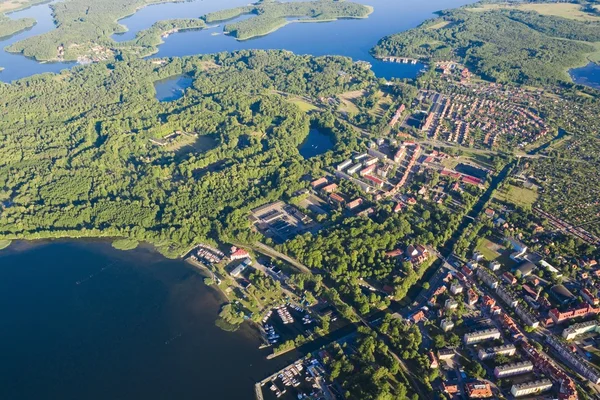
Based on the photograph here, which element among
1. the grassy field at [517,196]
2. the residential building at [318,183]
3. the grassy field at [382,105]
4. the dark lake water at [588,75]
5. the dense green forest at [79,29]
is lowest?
the dark lake water at [588,75]

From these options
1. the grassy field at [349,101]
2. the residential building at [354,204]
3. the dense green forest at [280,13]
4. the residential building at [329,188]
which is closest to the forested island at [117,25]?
the dense green forest at [280,13]

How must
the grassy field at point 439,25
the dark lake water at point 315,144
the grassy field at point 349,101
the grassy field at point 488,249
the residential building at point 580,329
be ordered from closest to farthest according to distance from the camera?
1. the residential building at point 580,329
2. the grassy field at point 488,249
3. the dark lake water at point 315,144
4. the grassy field at point 349,101
5. the grassy field at point 439,25

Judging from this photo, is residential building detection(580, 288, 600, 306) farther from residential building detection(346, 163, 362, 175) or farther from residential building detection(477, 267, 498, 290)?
residential building detection(346, 163, 362, 175)

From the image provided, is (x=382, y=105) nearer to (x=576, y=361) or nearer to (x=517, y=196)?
(x=517, y=196)

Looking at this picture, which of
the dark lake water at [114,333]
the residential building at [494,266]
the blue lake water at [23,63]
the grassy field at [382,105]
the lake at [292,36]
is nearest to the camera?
the dark lake water at [114,333]

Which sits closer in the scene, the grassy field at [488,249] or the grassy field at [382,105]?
the grassy field at [488,249]

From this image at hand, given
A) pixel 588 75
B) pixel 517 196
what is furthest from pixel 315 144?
pixel 588 75

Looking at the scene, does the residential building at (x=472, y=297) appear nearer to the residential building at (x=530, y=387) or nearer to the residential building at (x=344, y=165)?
the residential building at (x=530, y=387)

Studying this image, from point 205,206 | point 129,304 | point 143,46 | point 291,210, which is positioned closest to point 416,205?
point 291,210

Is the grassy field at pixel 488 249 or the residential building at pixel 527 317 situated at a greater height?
the residential building at pixel 527 317
